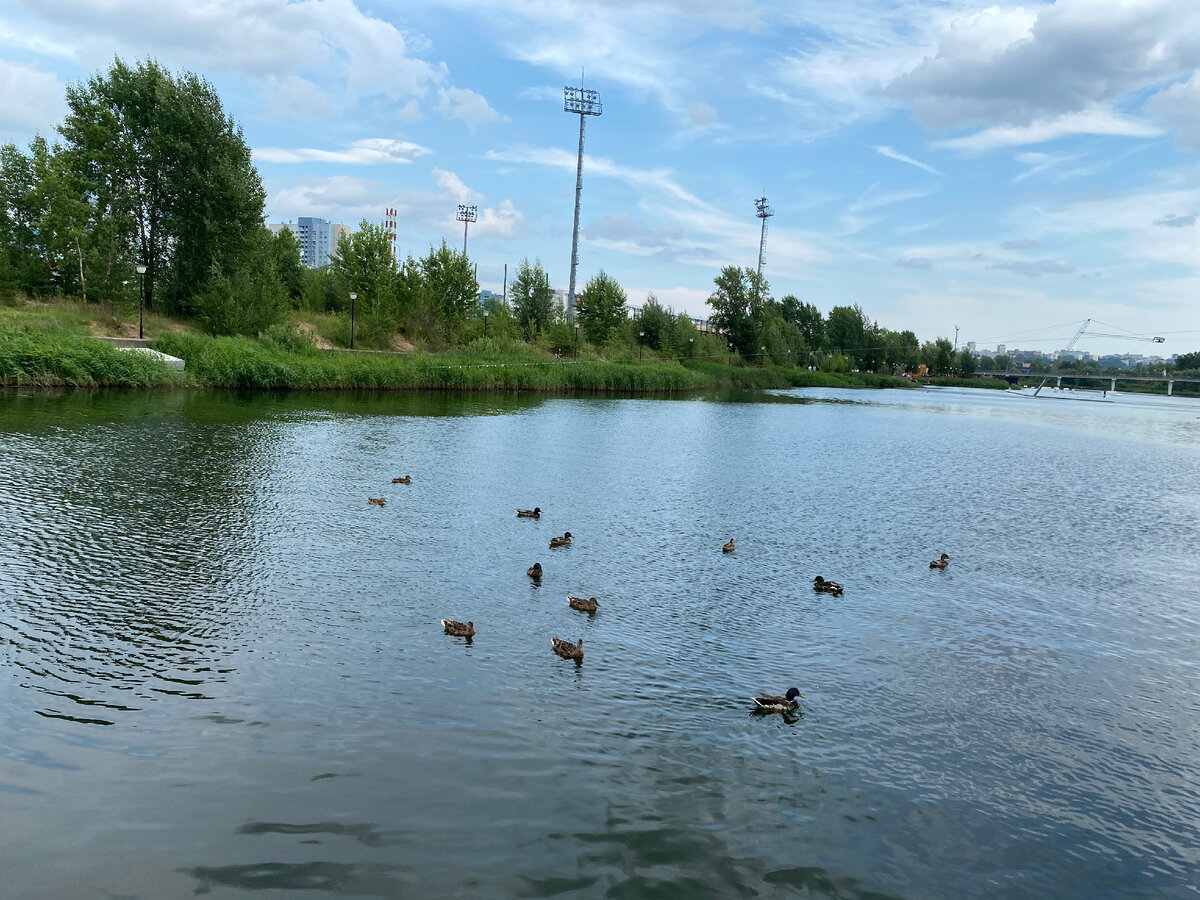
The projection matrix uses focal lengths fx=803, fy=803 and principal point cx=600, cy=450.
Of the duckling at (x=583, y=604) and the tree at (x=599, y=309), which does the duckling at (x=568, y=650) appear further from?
the tree at (x=599, y=309)

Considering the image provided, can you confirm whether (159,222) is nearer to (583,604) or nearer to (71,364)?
(71,364)

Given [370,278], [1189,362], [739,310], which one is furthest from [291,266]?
[1189,362]

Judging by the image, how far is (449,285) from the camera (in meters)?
80.8

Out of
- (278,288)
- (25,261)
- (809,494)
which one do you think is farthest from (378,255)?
(809,494)

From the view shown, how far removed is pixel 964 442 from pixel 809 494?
2575 cm

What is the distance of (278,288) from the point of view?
2419 inches

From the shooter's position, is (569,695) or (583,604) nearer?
(569,695)

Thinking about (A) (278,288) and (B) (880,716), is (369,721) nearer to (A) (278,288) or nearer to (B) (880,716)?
(B) (880,716)

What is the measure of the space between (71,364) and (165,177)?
82.8ft

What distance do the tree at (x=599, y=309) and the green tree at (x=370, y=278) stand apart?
27.6m

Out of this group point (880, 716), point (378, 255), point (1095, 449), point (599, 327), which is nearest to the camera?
point (880, 716)

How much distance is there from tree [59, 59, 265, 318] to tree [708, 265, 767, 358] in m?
70.0

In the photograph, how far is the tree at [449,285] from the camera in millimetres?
80188

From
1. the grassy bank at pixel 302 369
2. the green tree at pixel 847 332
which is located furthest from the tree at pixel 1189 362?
the grassy bank at pixel 302 369
